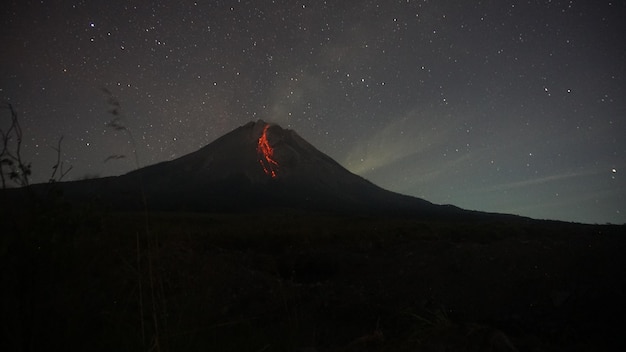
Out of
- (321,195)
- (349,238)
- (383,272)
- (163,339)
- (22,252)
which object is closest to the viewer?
(22,252)

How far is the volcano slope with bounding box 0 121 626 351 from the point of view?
250cm

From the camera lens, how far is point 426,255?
11.4 metres

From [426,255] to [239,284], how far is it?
5734 millimetres

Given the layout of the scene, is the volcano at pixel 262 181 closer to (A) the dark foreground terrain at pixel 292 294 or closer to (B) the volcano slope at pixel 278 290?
(B) the volcano slope at pixel 278 290

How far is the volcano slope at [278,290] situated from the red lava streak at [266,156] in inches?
3997

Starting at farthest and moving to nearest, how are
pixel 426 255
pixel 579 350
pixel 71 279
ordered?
1. pixel 426 255
2. pixel 579 350
3. pixel 71 279

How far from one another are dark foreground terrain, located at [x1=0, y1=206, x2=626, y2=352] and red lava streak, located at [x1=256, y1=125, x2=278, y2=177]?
341ft

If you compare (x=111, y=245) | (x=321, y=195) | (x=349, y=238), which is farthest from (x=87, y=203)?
(x=321, y=195)

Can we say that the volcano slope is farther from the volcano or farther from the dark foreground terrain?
the volcano

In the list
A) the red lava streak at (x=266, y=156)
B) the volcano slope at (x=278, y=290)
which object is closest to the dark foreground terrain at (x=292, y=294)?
the volcano slope at (x=278, y=290)

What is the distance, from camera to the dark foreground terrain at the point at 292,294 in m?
2.49

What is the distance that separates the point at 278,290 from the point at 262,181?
104265 millimetres

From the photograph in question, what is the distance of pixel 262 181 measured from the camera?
4405 inches

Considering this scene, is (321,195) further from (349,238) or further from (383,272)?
(383,272)
